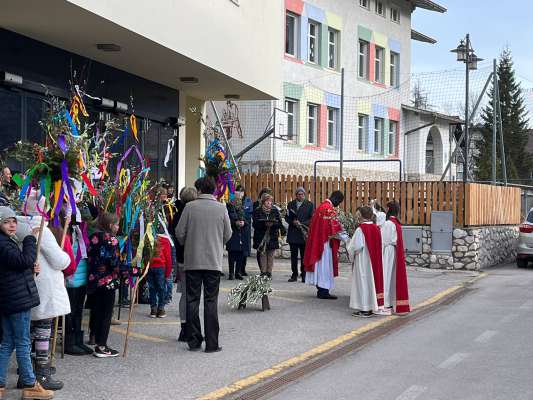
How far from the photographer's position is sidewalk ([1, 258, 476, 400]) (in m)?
7.48

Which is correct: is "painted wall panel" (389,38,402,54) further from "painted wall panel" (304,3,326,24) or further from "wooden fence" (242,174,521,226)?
"wooden fence" (242,174,521,226)

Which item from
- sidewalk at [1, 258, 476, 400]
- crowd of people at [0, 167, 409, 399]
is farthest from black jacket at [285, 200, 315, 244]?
sidewalk at [1, 258, 476, 400]

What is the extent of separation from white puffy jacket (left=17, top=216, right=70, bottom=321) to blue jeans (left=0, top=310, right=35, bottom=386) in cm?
34

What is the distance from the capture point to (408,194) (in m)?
21.0

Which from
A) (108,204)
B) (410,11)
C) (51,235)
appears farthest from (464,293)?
(410,11)

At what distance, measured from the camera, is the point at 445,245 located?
20.5 m

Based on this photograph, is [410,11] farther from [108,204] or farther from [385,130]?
[108,204]

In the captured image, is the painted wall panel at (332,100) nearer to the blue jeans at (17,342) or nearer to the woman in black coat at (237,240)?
the woman in black coat at (237,240)

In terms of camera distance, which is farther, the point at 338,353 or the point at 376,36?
the point at 376,36

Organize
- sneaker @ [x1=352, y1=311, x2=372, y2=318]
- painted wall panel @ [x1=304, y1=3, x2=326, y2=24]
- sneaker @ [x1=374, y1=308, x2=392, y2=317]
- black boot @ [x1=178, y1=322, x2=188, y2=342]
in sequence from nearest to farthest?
black boot @ [x1=178, y1=322, x2=188, y2=342], sneaker @ [x1=352, y1=311, x2=372, y2=318], sneaker @ [x1=374, y1=308, x2=392, y2=317], painted wall panel @ [x1=304, y1=3, x2=326, y2=24]

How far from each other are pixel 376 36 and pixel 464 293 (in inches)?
840

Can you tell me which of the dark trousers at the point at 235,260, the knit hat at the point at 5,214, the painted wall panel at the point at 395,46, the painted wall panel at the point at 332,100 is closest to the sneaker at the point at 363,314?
the dark trousers at the point at 235,260

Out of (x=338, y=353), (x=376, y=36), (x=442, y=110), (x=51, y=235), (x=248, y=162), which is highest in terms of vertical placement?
(x=376, y=36)

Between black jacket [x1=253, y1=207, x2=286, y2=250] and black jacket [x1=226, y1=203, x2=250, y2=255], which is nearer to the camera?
black jacket [x1=253, y1=207, x2=286, y2=250]
